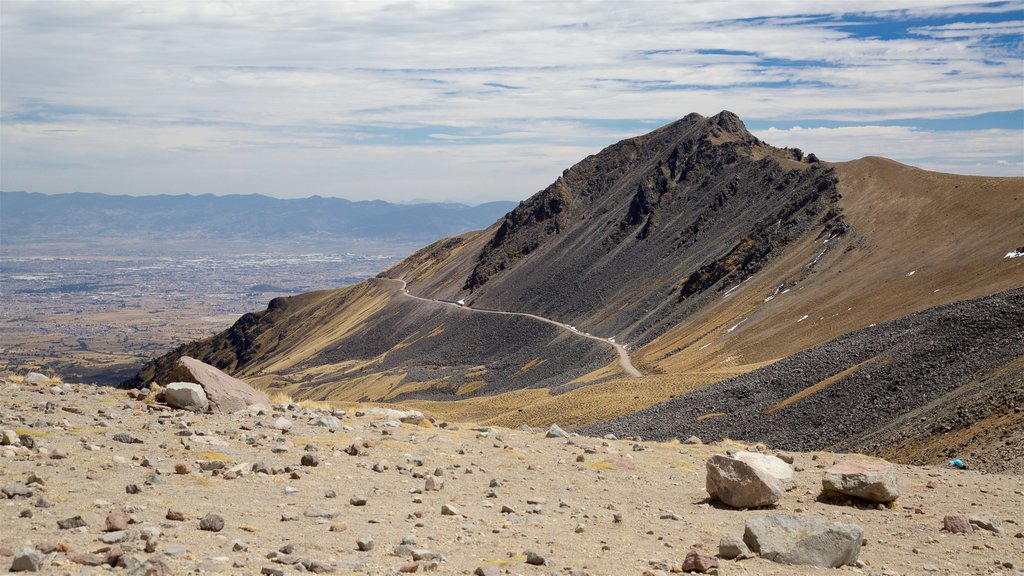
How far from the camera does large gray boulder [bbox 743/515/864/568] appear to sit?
1094 cm

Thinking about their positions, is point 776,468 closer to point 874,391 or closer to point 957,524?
point 957,524

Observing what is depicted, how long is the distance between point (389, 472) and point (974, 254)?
56.7 metres

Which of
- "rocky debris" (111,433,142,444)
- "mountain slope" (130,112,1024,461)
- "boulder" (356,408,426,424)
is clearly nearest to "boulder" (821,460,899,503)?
"boulder" (356,408,426,424)

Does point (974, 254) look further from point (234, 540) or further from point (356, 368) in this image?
point (356, 368)

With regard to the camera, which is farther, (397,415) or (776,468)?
(397,415)

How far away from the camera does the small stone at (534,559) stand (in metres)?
10.2

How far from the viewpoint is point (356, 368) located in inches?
4409

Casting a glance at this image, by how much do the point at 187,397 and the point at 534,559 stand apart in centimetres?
Result: 1202

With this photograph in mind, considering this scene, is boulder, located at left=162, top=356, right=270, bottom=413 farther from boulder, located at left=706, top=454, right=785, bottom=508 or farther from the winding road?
the winding road

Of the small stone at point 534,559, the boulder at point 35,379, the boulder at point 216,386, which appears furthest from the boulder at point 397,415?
the small stone at point 534,559

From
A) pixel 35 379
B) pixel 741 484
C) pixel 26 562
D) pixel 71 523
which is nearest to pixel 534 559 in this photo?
pixel 741 484

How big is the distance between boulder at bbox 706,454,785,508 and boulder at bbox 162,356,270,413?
11755mm

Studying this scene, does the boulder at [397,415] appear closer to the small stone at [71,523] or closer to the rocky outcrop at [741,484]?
the rocky outcrop at [741,484]

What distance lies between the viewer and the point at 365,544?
1034cm
